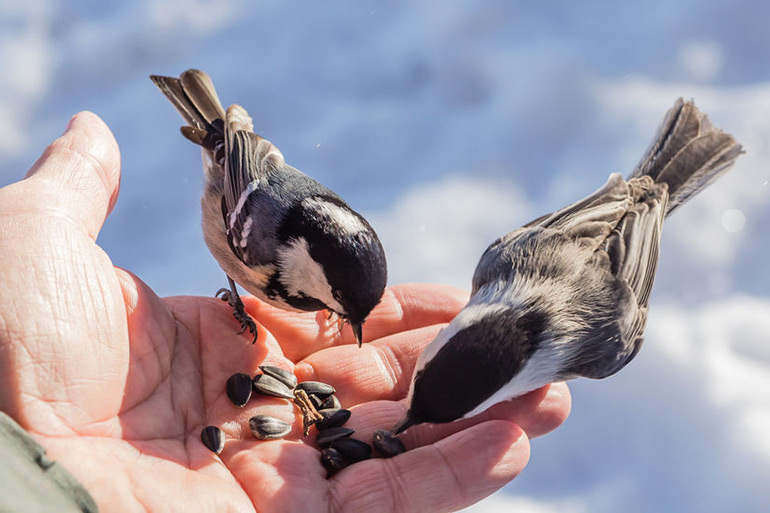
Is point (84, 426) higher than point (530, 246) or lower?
lower

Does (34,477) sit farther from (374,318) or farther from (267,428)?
(374,318)

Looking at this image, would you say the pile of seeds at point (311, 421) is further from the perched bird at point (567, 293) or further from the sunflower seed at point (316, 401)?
the perched bird at point (567, 293)

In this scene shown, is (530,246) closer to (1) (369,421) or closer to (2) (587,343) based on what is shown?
(2) (587,343)

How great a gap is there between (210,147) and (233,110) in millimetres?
227

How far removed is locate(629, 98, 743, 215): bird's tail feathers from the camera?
9.74 ft

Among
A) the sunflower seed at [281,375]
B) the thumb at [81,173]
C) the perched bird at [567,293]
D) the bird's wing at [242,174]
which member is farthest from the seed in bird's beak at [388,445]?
the thumb at [81,173]

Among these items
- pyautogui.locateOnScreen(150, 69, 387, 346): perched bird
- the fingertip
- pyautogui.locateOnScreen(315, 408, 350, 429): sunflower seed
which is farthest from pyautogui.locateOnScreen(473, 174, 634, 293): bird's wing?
pyautogui.locateOnScreen(315, 408, 350, 429): sunflower seed

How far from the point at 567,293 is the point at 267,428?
1215mm

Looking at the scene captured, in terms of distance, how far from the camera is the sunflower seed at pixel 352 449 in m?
2.35

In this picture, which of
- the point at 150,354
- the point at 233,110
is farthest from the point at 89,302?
the point at 233,110

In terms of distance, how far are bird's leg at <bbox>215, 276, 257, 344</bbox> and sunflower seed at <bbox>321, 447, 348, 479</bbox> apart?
0.69 m

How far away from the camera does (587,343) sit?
2.36 meters

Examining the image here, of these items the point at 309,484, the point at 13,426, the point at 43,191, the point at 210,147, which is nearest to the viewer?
the point at 13,426

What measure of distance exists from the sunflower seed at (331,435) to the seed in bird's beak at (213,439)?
0.36 meters
